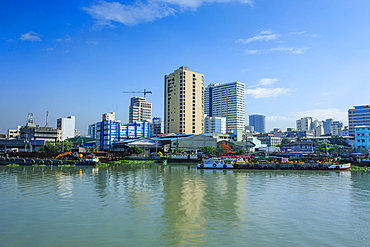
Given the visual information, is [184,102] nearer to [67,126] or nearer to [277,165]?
[277,165]

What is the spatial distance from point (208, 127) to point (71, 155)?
105 meters

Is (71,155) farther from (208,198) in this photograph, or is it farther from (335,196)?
(335,196)

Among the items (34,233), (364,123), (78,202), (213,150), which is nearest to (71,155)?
(213,150)

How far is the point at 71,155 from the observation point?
212 feet

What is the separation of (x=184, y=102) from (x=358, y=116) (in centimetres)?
8585

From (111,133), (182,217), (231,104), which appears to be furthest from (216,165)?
(231,104)

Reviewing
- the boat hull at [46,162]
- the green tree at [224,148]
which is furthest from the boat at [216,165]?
the green tree at [224,148]

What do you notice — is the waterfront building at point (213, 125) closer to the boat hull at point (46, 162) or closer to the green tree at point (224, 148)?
the green tree at point (224, 148)

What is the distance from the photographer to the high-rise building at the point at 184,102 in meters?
107

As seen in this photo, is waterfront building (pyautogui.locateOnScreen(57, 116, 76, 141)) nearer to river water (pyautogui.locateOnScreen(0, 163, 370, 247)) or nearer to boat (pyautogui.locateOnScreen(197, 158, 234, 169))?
boat (pyautogui.locateOnScreen(197, 158, 234, 169))

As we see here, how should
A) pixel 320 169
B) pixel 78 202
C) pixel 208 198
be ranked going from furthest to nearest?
pixel 320 169 → pixel 208 198 → pixel 78 202

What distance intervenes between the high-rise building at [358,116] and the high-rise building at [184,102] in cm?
7541

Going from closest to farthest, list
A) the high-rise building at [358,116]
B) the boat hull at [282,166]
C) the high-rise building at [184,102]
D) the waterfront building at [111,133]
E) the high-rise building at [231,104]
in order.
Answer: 1. the boat hull at [282,166]
2. the waterfront building at [111,133]
3. the high-rise building at [184,102]
4. the high-rise building at [358,116]
5. the high-rise building at [231,104]

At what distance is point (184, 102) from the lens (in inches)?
4193
